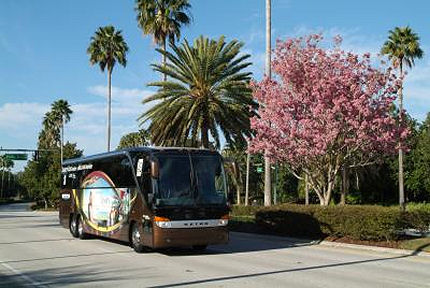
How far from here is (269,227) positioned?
72.5 feet

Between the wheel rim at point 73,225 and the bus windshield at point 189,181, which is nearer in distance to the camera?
the bus windshield at point 189,181

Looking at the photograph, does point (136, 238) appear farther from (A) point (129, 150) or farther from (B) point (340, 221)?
(B) point (340, 221)

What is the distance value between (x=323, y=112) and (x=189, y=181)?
805 cm

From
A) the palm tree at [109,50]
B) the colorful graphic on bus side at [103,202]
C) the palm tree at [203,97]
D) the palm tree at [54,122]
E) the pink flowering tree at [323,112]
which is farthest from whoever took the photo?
the palm tree at [54,122]

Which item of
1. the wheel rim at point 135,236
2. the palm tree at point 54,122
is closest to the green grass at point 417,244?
the wheel rim at point 135,236

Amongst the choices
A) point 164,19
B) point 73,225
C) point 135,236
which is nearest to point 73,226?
point 73,225

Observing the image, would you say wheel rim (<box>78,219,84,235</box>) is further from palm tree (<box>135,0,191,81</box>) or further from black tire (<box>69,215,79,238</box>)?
palm tree (<box>135,0,191,81</box>)

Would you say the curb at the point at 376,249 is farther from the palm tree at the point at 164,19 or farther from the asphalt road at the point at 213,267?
the palm tree at the point at 164,19

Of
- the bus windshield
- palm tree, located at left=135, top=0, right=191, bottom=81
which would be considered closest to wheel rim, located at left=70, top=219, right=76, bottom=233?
the bus windshield

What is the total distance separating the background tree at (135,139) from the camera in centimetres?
9761

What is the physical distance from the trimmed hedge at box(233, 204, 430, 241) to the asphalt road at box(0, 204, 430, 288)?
3.06 feet

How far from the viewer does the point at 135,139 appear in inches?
3939

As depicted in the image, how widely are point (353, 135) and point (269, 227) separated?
497cm

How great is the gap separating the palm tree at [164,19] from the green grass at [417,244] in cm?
2545
